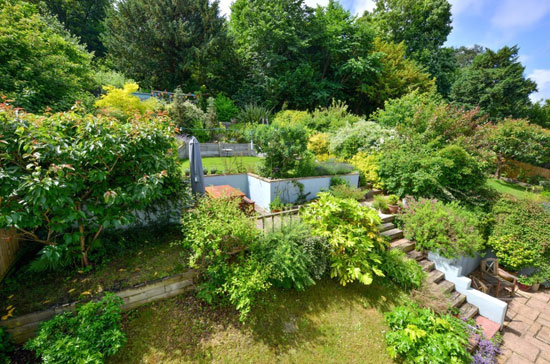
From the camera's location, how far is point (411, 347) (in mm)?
3416

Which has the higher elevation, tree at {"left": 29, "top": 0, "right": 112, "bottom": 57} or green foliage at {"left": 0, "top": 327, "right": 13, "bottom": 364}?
tree at {"left": 29, "top": 0, "right": 112, "bottom": 57}

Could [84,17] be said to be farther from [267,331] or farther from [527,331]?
[527,331]

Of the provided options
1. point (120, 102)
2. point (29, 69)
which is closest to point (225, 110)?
point (120, 102)

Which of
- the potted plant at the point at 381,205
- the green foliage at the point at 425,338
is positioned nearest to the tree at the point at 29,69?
the green foliage at the point at 425,338

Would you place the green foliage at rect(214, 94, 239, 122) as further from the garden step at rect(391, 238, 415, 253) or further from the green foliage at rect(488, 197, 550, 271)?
the green foliage at rect(488, 197, 550, 271)

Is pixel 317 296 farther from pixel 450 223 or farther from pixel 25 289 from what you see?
pixel 25 289

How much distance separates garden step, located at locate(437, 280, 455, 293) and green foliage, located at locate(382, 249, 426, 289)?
20.5 inches

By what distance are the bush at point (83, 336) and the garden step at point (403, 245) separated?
229 inches

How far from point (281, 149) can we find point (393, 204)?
417 centimetres

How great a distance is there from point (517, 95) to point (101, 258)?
92.9ft

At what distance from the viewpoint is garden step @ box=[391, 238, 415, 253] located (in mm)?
5484

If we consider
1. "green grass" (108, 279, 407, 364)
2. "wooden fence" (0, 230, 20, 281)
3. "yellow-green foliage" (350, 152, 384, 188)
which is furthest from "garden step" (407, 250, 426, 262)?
"wooden fence" (0, 230, 20, 281)

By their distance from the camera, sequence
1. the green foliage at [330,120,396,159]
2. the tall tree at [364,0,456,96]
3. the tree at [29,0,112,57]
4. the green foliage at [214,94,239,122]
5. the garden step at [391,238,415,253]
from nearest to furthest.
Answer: the garden step at [391,238,415,253] → the green foliage at [330,120,396,159] → the green foliage at [214,94,239,122] → the tree at [29,0,112,57] → the tall tree at [364,0,456,96]

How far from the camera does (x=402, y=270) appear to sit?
4703 mm
